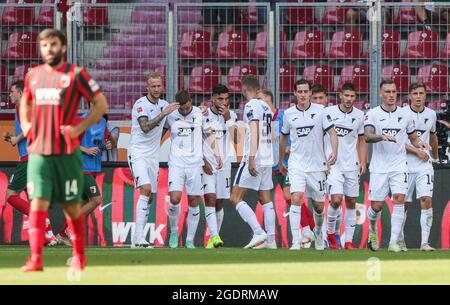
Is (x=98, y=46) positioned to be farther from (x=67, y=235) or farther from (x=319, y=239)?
(x=319, y=239)

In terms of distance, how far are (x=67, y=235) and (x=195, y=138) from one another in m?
2.12

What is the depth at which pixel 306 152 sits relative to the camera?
14805 millimetres

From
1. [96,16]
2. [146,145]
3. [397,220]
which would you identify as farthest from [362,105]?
[96,16]

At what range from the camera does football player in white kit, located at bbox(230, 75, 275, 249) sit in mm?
14992

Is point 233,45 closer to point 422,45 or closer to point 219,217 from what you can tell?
point 422,45

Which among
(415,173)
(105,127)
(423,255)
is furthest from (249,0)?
(423,255)

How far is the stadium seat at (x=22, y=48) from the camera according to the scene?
18.5m

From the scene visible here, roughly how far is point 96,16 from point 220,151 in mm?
3912

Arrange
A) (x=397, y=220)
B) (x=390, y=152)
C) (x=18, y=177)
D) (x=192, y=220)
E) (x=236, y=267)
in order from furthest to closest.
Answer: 1. (x=192, y=220)
2. (x=18, y=177)
3. (x=390, y=152)
4. (x=397, y=220)
5. (x=236, y=267)

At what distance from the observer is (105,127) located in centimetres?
1616

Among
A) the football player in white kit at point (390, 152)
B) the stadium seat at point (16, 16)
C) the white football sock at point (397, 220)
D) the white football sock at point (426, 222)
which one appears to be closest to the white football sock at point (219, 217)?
the football player in white kit at point (390, 152)

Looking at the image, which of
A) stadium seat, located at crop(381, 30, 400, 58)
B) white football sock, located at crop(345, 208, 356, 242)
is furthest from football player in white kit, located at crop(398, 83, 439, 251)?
stadium seat, located at crop(381, 30, 400, 58)

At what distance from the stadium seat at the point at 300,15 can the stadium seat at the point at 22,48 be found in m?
3.81

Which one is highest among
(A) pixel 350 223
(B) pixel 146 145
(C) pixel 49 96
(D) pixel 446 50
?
(D) pixel 446 50
